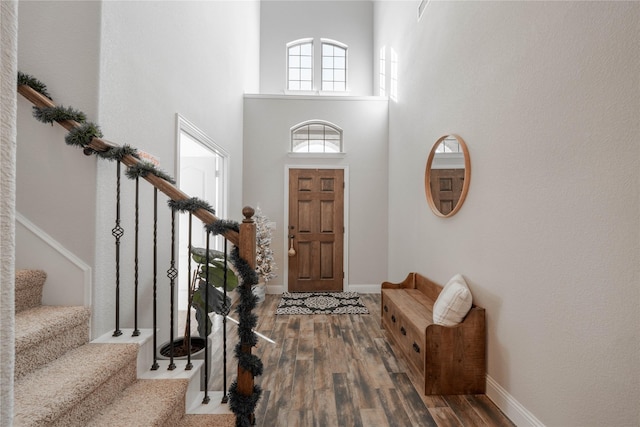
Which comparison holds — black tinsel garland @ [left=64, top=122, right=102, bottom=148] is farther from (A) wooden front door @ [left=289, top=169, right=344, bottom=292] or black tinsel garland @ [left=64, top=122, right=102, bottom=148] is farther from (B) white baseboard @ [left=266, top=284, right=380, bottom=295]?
(B) white baseboard @ [left=266, top=284, right=380, bottom=295]

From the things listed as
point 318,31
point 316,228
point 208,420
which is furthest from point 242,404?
point 318,31

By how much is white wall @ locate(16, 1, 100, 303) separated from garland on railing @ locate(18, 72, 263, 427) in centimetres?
10

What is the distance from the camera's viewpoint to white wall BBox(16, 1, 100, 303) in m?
1.63

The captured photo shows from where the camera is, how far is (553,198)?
1.63 metres

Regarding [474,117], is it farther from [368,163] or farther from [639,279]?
[368,163]

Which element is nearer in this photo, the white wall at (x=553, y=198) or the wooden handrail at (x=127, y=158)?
the white wall at (x=553, y=198)

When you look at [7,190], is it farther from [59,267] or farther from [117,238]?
[59,267]

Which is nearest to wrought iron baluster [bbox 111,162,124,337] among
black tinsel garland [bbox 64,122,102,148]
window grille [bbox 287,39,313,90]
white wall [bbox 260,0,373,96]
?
black tinsel garland [bbox 64,122,102,148]

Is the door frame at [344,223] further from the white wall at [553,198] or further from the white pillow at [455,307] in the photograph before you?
the white pillow at [455,307]

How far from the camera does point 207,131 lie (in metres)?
3.39

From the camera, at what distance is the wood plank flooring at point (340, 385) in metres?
1.97

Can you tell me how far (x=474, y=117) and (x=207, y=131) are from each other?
2.65m

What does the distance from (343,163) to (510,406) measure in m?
3.90

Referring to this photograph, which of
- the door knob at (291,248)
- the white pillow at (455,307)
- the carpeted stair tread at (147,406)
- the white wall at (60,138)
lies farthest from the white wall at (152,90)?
the white pillow at (455,307)
